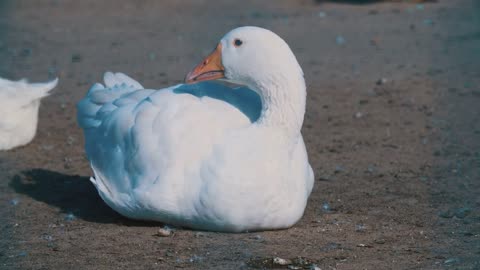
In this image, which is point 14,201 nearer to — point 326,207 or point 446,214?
point 326,207

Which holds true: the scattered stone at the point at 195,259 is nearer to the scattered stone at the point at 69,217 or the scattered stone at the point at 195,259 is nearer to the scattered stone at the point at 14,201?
the scattered stone at the point at 69,217

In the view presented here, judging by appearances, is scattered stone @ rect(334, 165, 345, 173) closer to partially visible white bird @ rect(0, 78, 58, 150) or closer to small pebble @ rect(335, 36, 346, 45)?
partially visible white bird @ rect(0, 78, 58, 150)

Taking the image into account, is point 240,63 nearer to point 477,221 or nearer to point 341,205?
point 341,205

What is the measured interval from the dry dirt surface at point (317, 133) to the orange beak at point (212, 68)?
80 cm

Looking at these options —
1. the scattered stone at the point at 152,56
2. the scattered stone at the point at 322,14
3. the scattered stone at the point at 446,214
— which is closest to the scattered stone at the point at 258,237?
the scattered stone at the point at 446,214

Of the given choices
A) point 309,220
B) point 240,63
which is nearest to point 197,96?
point 240,63

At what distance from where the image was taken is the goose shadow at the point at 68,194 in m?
4.88

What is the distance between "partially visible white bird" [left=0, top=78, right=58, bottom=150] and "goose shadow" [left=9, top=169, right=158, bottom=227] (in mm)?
626

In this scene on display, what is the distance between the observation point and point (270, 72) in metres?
4.39

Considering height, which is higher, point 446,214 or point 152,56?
point 446,214

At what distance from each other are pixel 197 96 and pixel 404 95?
3366 mm

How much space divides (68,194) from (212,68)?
1.41 meters

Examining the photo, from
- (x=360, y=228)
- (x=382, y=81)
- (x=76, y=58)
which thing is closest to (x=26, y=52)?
(x=76, y=58)

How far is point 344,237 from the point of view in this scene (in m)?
4.42
